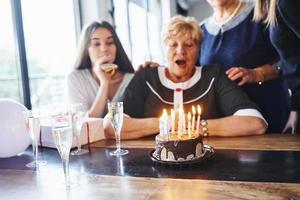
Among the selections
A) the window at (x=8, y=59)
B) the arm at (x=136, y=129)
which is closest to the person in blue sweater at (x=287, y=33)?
the arm at (x=136, y=129)

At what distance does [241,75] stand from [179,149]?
32.0 inches

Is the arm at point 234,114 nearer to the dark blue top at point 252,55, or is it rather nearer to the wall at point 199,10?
the dark blue top at point 252,55

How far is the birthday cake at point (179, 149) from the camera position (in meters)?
1.08

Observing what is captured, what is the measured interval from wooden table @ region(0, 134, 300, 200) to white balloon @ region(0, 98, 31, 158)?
50 mm

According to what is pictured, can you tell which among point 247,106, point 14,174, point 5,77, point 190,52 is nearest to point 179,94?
point 190,52

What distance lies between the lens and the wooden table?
860 millimetres

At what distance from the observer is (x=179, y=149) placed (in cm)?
108

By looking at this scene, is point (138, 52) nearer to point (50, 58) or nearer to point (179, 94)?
point (50, 58)

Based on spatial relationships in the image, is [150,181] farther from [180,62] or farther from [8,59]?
[8,59]

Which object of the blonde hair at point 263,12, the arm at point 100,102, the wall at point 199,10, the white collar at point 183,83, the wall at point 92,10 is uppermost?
the wall at point 199,10

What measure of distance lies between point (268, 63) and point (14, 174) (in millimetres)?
1455

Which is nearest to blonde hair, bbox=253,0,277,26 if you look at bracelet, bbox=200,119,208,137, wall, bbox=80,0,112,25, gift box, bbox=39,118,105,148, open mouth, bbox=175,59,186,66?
open mouth, bbox=175,59,186,66

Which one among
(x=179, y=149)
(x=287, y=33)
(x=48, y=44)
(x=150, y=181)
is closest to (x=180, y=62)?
(x=287, y=33)

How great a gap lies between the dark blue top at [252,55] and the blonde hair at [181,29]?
190 millimetres
